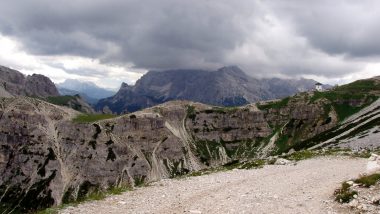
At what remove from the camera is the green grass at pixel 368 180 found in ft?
91.2

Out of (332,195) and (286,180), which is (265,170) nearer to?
(286,180)

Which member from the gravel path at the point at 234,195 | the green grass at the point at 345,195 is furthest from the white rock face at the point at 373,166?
the green grass at the point at 345,195

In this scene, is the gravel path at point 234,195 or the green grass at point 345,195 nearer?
the gravel path at point 234,195

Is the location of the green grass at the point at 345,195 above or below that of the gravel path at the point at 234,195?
above

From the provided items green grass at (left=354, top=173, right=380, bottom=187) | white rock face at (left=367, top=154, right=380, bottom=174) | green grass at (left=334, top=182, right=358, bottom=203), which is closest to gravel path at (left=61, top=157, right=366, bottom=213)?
green grass at (left=334, top=182, right=358, bottom=203)

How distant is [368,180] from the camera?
1107 inches

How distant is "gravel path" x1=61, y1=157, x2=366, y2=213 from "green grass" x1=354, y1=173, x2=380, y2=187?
7.11 feet

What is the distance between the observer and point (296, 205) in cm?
2531

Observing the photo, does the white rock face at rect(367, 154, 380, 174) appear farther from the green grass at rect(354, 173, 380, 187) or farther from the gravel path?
the gravel path

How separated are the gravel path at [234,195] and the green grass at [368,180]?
2.17 metres

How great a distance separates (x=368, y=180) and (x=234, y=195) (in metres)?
9.22

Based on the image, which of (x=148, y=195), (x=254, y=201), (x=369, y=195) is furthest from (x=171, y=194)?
(x=369, y=195)

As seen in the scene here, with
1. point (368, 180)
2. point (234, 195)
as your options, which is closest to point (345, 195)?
point (368, 180)

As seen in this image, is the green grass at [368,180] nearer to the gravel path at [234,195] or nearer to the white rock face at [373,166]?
the white rock face at [373,166]
